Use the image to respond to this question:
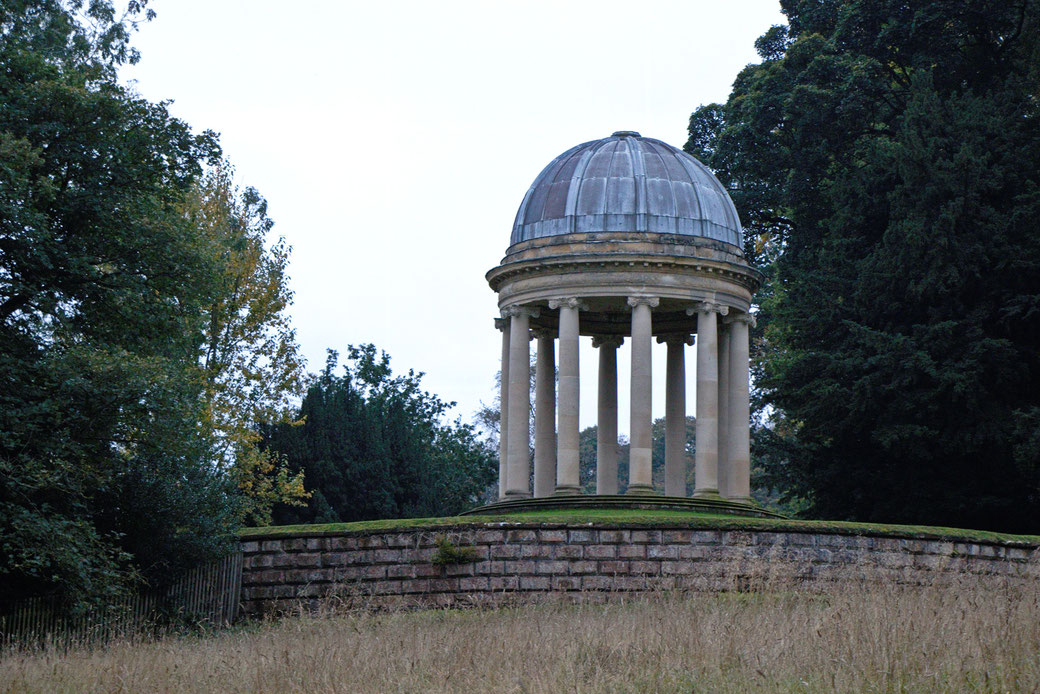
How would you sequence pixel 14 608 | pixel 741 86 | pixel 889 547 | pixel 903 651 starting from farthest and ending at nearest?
pixel 741 86 < pixel 889 547 < pixel 14 608 < pixel 903 651

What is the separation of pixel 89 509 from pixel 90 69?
1074 centimetres

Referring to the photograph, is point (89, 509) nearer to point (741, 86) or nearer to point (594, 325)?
point (594, 325)

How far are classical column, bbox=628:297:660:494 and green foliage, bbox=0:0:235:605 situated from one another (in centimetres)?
1593

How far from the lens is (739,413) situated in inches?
A: 1807

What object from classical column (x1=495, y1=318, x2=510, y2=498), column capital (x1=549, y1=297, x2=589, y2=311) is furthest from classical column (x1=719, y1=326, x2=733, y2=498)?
classical column (x1=495, y1=318, x2=510, y2=498)

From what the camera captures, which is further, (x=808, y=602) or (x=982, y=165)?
(x=982, y=165)

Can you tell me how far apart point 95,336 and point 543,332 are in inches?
825

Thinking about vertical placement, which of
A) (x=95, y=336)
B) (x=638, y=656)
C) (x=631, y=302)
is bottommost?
(x=638, y=656)

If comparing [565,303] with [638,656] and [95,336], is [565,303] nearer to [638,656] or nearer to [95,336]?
[95,336]

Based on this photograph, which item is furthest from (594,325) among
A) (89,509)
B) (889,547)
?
(89,509)

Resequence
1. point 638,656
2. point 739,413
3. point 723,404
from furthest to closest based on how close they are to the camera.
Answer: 1. point 723,404
2. point 739,413
3. point 638,656

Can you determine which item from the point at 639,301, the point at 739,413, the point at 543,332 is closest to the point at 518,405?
the point at 543,332

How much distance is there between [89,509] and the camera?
2839 centimetres

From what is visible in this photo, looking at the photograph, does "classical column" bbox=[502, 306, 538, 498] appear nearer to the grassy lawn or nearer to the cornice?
the cornice
